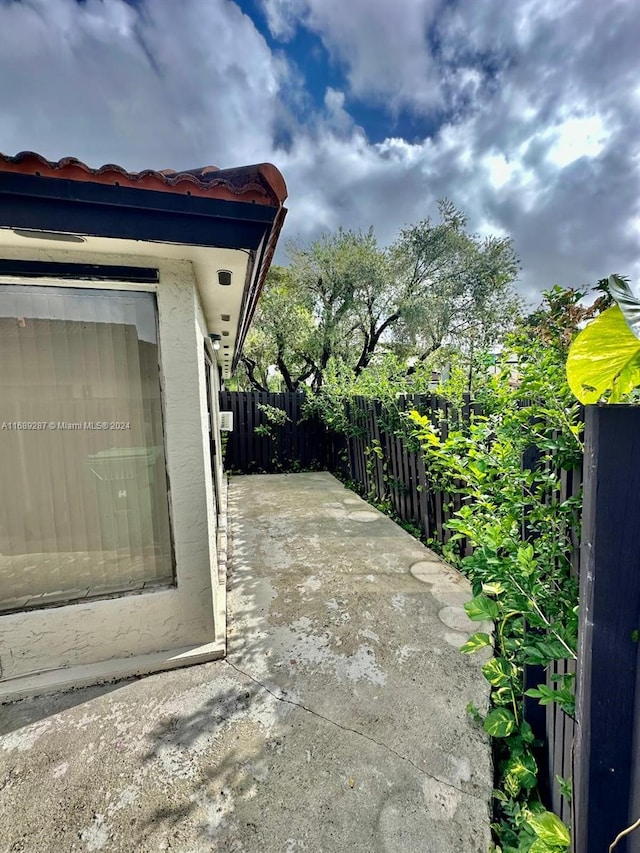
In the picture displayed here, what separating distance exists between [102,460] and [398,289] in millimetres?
10443

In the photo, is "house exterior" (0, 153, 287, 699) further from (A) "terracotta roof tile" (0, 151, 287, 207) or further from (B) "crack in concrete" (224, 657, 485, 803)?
(B) "crack in concrete" (224, 657, 485, 803)

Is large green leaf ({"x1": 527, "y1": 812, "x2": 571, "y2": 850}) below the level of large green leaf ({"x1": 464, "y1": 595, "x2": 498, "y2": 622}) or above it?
below

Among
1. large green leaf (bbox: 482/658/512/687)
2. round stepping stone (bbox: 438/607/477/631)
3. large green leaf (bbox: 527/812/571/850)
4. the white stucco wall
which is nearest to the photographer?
large green leaf (bbox: 527/812/571/850)

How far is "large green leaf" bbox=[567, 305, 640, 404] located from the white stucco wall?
1.97 metres

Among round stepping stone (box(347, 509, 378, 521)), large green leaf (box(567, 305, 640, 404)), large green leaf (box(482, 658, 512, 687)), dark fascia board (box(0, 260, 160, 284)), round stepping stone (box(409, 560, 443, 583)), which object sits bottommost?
round stepping stone (box(409, 560, 443, 583))

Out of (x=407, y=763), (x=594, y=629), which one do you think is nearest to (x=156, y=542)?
(x=407, y=763)

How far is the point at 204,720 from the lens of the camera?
1770mm

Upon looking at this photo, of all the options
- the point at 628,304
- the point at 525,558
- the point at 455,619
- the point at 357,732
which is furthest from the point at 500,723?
the point at 628,304

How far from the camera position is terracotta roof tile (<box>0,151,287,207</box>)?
1.48 metres

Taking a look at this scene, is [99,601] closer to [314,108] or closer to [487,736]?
[487,736]

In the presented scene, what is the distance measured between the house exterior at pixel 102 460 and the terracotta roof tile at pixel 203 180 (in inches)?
7.0

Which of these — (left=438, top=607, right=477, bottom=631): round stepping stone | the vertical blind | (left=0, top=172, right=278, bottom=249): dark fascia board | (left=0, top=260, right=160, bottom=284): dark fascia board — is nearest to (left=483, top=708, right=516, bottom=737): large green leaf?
(left=438, top=607, right=477, bottom=631): round stepping stone

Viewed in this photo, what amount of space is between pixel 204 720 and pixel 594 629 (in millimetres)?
1825

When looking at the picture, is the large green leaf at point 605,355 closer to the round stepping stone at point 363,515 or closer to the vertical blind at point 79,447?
the vertical blind at point 79,447
